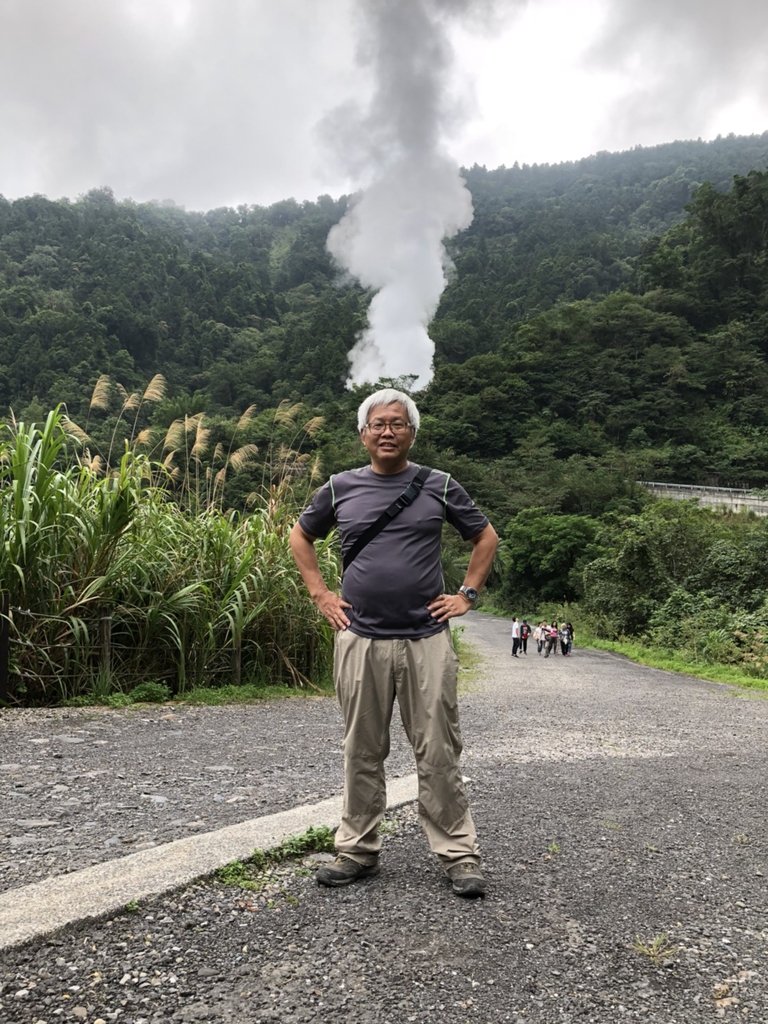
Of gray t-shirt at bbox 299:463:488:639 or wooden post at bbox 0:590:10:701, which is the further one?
wooden post at bbox 0:590:10:701

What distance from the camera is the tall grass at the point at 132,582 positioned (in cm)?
→ 462

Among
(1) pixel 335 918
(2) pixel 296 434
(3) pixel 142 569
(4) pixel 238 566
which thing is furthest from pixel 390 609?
(2) pixel 296 434

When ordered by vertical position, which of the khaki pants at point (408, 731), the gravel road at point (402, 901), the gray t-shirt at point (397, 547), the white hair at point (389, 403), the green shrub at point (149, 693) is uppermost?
the white hair at point (389, 403)

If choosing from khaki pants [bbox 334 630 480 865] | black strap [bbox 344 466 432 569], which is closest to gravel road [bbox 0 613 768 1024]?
khaki pants [bbox 334 630 480 865]

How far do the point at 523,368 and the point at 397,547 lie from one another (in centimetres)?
5403

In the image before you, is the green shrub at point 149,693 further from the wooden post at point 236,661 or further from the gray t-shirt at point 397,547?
the gray t-shirt at point 397,547

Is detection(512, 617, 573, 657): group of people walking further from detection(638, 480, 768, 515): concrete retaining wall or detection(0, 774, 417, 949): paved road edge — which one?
detection(638, 480, 768, 515): concrete retaining wall

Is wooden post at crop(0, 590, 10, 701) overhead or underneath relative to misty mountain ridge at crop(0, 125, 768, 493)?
underneath

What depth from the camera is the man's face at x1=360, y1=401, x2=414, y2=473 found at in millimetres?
2320

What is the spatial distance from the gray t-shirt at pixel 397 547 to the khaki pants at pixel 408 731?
6cm

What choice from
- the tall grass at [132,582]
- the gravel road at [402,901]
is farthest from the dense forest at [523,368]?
the gravel road at [402,901]

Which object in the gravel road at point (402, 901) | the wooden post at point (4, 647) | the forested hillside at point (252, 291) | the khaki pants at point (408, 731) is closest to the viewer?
the gravel road at point (402, 901)

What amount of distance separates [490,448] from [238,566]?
45.7 metres

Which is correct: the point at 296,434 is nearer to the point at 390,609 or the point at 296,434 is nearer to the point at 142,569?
the point at 142,569
